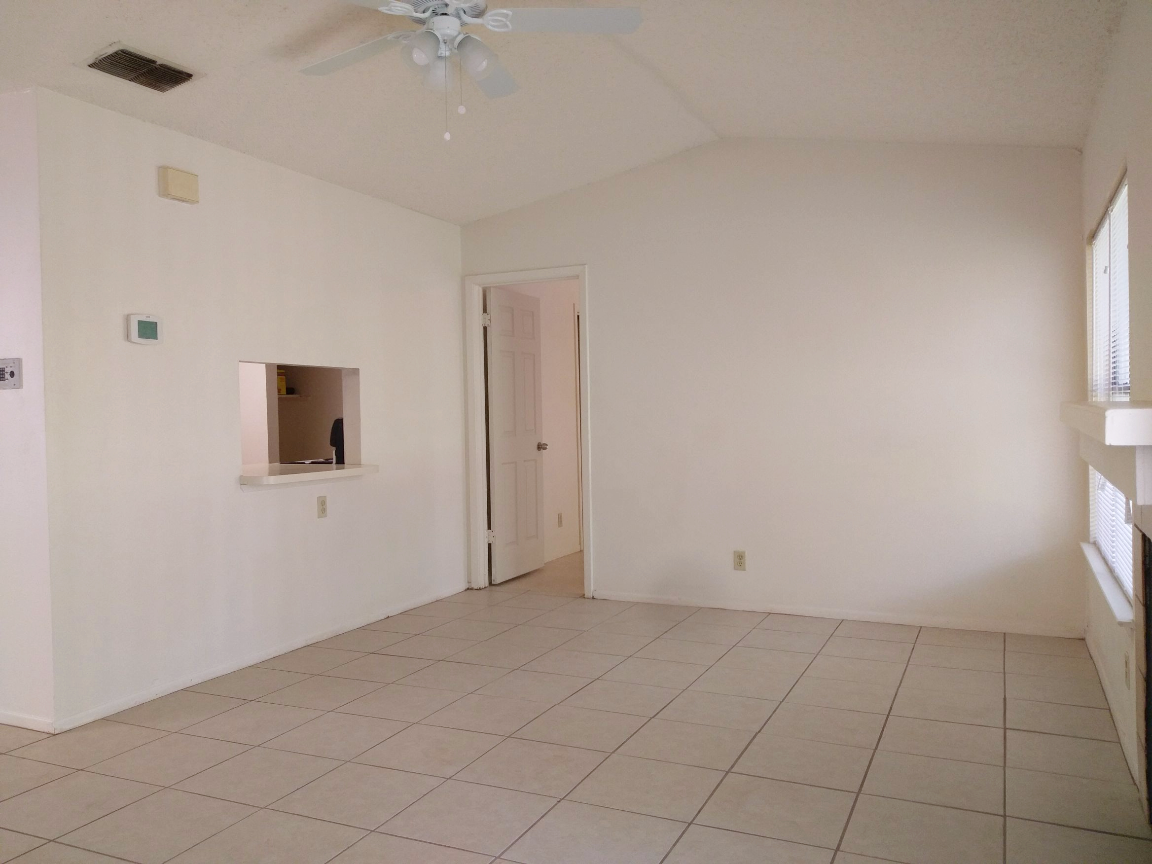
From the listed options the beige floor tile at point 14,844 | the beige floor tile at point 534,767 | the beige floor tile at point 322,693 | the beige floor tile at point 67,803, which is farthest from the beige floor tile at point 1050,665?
the beige floor tile at point 14,844

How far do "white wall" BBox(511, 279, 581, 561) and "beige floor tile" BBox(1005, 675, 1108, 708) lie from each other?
371 cm

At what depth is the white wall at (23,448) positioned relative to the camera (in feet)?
10.8

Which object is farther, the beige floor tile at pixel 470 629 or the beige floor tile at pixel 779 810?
the beige floor tile at pixel 470 629

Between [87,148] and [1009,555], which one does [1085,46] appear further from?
[87,148]

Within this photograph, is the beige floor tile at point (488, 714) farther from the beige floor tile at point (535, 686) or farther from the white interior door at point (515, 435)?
the white interior door at point (515, 435)

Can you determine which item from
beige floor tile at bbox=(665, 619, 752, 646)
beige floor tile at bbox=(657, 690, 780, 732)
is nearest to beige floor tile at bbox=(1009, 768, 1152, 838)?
beige floor tile at bbox=(657, 690, 780, 732)

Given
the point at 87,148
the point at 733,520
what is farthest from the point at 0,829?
the point at 733,520

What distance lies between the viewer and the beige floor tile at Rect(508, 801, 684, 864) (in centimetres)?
231

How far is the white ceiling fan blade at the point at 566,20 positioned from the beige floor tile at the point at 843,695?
259cm

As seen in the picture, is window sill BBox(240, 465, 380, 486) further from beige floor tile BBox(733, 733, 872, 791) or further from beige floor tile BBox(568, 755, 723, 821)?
beige floor tile BBox(733, 733, 872, 791)

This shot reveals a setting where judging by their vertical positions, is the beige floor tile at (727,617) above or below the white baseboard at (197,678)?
below

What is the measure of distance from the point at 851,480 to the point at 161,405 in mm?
3482

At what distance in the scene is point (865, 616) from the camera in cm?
482

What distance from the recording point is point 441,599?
5.60m
